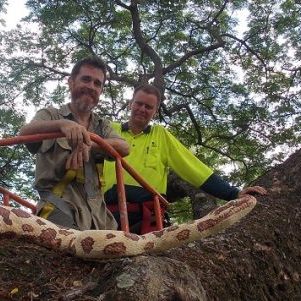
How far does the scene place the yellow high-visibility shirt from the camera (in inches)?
170

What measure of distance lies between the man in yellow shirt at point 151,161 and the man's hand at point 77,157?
1.14 meters

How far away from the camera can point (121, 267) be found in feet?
5.66

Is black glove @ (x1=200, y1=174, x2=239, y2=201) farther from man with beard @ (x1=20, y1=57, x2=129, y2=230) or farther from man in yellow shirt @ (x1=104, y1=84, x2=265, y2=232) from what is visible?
man with beard @ (x1=20, y1=57, x2=129, y2=230)

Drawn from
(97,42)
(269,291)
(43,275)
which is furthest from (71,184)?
(97,42)

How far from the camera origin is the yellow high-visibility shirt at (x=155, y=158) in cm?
433

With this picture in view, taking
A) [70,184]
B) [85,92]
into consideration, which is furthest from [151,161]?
[70,184]

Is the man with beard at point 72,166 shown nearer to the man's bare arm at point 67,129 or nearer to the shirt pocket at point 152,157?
the man's bare arm at point 67,129

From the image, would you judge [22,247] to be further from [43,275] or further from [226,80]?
[226,80]

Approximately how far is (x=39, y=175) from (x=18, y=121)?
7752 millimetres

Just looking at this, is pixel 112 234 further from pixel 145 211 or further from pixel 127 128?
pixel 127 128

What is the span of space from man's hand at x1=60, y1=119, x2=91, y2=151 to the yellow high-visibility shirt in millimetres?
1387

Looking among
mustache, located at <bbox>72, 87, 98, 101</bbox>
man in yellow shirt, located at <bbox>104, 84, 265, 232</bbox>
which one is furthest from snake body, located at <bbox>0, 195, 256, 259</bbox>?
mustache, located at <bbox>72, 87, 98, 101</bbox>

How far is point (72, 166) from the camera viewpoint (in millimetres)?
3049

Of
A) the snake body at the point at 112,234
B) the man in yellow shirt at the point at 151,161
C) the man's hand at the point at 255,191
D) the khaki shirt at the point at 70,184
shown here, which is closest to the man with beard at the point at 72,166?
the khaki shirt at the point at 70,184
